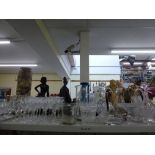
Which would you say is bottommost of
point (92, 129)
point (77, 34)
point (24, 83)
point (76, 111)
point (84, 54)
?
point (92, 129)

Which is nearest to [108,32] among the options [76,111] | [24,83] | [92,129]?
[24,83]

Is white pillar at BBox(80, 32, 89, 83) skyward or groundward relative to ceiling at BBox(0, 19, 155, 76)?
groundward

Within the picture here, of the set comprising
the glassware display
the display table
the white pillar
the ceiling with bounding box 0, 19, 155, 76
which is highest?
the ceiling with bounding box 0, 19, 155, 76

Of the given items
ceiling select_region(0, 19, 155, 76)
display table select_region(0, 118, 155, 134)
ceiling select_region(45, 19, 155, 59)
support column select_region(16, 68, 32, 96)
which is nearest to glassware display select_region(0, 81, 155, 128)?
display table select_region(0, 118, 155, 134)

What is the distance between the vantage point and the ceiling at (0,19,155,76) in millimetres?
3584

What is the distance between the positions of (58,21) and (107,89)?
2.07 m

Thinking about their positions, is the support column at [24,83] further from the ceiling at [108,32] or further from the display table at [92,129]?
the ceiling at [108,32]

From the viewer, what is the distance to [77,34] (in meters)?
4.30

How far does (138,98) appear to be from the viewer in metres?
1.97

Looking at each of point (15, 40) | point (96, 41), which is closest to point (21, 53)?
point (15, 40)

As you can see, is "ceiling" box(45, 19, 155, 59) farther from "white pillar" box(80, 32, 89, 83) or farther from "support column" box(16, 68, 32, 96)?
"support column" box(16, 68, 32, 96)

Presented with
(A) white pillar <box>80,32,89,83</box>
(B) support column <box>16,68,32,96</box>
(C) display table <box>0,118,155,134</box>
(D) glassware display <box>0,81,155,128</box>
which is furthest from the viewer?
(A) white pillar <box>80,32,89,83</box>

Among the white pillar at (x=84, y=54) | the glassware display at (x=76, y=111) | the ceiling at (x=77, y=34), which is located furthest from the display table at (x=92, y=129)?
the white pillar at (x=84, y=54)

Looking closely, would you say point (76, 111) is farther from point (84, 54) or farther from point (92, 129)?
point (84, 54)
